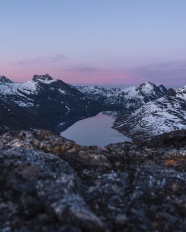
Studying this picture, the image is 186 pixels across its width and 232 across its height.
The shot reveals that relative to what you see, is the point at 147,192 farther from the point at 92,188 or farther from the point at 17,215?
the point at 17,215

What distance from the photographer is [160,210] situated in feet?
59.3

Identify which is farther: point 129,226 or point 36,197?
point 36,197

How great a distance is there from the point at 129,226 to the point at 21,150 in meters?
10.3

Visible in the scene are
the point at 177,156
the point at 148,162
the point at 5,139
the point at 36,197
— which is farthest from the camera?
the point at 5,139

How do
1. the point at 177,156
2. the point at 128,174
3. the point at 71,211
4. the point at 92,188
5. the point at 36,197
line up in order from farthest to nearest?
the point at 177,156 → the point at 128,174 → the point at 92,188 → the point at 36,197 → the point at 71,211

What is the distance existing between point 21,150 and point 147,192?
9.08 m

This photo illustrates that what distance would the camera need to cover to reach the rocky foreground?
15.2 m

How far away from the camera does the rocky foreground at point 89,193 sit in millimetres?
15153

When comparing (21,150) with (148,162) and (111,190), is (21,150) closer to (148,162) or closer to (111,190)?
(111,190)

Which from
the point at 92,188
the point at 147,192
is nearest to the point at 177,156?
the point at 147,192

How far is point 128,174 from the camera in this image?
22609 mm

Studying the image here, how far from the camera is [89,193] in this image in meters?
18.8

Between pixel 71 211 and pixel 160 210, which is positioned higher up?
pixel 71 211

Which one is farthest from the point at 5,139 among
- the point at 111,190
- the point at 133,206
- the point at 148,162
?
the point at 133,206
